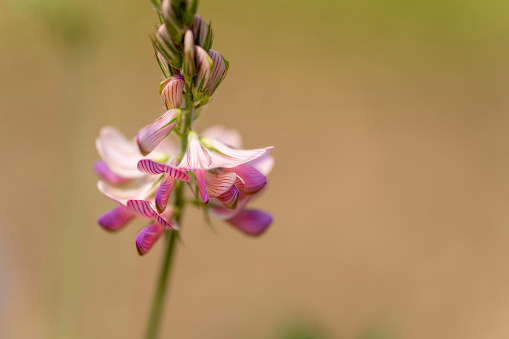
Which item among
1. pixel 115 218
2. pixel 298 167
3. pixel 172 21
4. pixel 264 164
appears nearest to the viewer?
pixel 172 21

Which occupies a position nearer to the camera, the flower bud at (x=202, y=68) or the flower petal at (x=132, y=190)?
the flower bud at (x=202, y=68)

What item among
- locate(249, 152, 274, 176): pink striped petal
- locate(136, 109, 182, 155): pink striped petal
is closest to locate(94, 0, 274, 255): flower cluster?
locate(136, 109, 182, 155): pink striped petal

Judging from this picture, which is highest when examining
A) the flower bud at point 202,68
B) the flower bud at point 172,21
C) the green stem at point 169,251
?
the flower bud at point 172,21

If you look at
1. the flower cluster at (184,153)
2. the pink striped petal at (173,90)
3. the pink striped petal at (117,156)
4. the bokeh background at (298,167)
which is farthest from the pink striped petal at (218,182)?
the bokeh background at (298,167)

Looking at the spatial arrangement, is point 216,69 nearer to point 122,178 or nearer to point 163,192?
point 163,192

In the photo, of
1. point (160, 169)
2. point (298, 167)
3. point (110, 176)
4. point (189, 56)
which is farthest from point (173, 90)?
point (298, 167)

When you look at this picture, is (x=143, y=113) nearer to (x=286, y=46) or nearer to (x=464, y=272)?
(x=286, y=46)

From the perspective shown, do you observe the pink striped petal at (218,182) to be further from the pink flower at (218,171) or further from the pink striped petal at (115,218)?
the pink striped petal at (115,218)

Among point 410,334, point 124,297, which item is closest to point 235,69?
point 124,297
